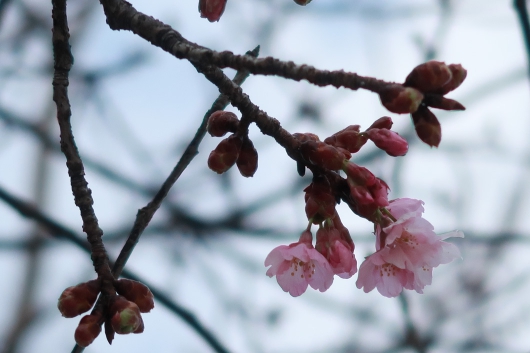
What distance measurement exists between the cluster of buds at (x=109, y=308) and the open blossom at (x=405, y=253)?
1.85 feet

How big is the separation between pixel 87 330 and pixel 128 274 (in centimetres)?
83

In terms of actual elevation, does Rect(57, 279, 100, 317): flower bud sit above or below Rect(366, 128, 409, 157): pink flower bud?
below

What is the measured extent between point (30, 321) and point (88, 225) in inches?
291

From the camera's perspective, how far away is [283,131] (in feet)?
3.25

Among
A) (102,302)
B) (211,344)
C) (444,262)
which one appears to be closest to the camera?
(102,302)

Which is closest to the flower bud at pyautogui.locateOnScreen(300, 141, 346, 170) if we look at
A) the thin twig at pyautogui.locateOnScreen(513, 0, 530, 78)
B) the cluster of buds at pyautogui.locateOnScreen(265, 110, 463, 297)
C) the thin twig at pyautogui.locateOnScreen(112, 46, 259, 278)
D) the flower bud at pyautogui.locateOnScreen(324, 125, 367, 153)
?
the cluster of buds at pyautogui.locateOnScreen(265, 110, 463, 297)

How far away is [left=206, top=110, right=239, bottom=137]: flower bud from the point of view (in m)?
1.09

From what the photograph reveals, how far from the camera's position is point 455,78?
2.88 ft

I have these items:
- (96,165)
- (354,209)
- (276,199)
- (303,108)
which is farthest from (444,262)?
(303,108)

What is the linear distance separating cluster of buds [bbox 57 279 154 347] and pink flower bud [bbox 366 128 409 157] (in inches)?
23.0

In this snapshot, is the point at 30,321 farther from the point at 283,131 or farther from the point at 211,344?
the point at 283,131

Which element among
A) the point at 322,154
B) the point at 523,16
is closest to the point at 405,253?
the point at 322,154

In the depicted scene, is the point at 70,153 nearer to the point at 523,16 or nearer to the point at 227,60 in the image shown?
the point at 227,60

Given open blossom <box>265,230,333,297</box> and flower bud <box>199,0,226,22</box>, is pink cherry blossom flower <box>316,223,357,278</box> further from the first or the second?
flower bud <box>199,0,226,22</box>
